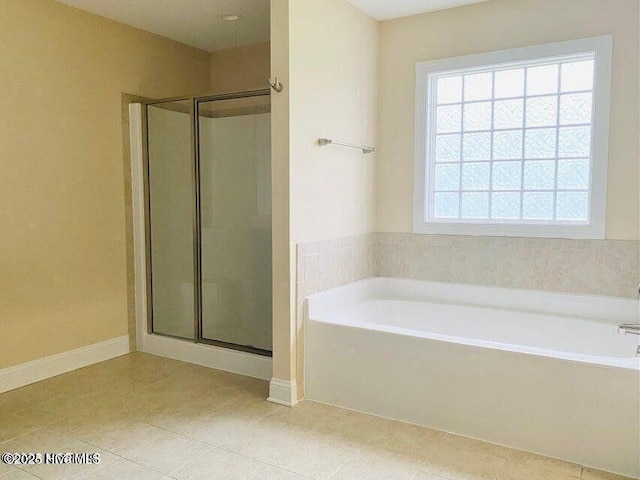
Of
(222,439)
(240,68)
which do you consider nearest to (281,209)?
(222,439)

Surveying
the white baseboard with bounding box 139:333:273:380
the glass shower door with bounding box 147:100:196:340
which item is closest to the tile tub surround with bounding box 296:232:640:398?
the white baseboard with bounding box 139:333:273:380

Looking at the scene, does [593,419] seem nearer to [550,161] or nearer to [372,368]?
[372,368]

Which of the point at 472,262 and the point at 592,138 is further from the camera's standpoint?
the point at 472,262

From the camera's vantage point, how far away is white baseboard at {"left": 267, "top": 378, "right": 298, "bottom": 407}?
294 centimetres

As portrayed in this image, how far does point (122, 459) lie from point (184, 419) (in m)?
0.45

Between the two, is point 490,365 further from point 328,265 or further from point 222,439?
point 222,439

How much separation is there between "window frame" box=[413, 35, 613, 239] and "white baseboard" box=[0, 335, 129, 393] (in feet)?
7.67

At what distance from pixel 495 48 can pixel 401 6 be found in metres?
0.67

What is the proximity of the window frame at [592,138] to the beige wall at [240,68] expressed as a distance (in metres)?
1.33

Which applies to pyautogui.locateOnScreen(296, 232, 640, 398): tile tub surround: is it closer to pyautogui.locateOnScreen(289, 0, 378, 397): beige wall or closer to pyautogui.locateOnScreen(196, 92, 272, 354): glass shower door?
pyautogui.locateOnScreen(289, 0, 378, 397): beige wall

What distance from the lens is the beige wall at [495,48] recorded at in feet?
9.71

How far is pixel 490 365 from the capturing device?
8.10 ft

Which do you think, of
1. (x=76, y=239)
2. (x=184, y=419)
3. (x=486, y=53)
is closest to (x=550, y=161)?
(x=486, y=53)

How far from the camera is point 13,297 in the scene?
3131mm
